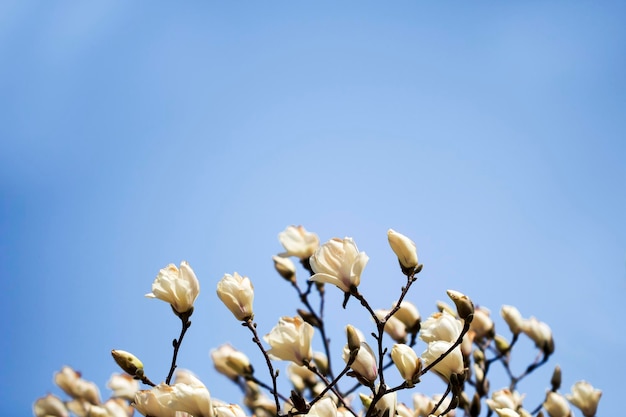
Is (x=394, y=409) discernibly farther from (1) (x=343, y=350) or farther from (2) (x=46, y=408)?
(2) (x=46, y=408)

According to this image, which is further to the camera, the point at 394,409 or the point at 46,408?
the point at 46,408

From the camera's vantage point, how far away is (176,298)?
1.52 m

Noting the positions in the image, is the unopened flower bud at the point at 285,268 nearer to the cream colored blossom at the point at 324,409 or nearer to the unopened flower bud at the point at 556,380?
the cream colored blossom at the point at 324,409

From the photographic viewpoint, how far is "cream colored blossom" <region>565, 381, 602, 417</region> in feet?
7.59

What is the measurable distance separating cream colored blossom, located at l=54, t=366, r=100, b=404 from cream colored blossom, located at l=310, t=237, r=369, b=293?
1.70 meters

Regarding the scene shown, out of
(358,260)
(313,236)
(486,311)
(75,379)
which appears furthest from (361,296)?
(75,379)

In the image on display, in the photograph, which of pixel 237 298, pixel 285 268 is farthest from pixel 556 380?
pixel 237 298

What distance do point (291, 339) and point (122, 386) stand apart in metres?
1.21

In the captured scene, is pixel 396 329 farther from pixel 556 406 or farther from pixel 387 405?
pixel 556 406

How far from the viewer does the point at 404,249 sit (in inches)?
57.7

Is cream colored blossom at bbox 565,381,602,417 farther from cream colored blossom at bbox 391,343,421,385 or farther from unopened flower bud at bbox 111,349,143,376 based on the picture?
unopened flower bud at bbox 111,349,143,376

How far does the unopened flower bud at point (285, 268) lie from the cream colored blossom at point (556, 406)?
1.12m

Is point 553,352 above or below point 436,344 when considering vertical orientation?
above

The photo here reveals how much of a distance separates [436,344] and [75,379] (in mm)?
1935
